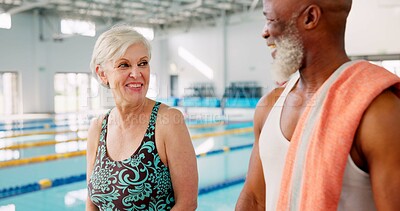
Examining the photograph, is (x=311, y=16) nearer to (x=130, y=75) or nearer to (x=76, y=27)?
(x=130, y=75)

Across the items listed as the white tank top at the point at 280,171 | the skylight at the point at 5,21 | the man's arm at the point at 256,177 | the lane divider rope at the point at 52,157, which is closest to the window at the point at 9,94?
the skylight at the point at 5,21

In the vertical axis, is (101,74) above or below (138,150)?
above

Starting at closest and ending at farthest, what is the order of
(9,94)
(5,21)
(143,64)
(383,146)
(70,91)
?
(383,146) → (143,64) → (5,21) → (9,94) → (70,91)

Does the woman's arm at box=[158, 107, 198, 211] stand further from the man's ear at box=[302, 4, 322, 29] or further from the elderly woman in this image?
the man's ear at box=[302, 4, 322, 29]

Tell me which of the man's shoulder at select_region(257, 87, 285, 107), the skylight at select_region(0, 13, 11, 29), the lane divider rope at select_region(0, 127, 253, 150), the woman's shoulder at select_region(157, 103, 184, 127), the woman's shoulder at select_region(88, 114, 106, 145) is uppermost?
the skylight at select_region(0, 13, 11, 29)

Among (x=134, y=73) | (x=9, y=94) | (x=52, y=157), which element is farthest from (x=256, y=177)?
(x=9, y=94)

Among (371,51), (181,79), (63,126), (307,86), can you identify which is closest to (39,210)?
(307,86)

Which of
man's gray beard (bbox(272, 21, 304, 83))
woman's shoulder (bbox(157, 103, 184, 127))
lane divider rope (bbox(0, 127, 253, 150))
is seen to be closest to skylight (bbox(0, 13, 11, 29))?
Answer: lane divider rope (bbox(0, 127, 253, 150))

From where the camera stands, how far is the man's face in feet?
3.21

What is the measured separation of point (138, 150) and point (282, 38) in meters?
0.95

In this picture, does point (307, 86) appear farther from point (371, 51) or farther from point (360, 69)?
point (371, 51)

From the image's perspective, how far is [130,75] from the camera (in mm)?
1749

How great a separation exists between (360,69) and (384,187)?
26 cm

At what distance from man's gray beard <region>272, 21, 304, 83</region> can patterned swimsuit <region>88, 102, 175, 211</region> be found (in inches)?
33.1
